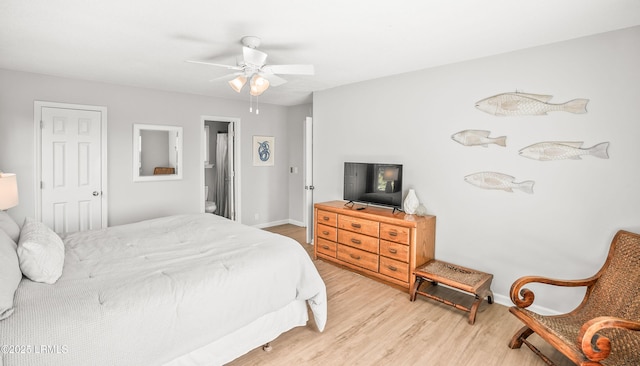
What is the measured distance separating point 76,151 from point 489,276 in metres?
5.05

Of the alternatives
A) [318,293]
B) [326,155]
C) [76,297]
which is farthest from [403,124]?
[76,297]

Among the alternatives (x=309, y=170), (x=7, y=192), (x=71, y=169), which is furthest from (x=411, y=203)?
(x=71, y=169)

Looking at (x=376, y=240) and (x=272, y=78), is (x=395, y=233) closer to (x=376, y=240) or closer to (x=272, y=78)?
(x=376, y=240)

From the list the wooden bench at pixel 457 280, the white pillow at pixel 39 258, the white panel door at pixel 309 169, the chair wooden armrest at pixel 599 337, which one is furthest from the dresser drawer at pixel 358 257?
the white pillow at pixel 39 258

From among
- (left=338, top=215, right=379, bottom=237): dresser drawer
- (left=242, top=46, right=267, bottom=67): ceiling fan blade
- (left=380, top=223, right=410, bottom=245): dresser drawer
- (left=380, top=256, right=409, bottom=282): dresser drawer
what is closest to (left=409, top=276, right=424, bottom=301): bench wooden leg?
(left=380, top=256, right=409, bottom=282): dresser drawer

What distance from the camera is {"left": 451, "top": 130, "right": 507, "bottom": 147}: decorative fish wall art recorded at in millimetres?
3066

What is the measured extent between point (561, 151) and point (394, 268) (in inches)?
74.0

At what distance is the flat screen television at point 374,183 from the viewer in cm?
369

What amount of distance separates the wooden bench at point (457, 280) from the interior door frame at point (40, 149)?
4.11 meters

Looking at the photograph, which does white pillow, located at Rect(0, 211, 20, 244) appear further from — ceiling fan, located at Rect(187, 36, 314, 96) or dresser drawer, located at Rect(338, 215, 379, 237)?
dresser drawer, located at Rect(338, 215, 379, 237)

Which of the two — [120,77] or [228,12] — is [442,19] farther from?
[120,77]

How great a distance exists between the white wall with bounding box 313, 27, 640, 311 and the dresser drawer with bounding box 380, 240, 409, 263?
520 millimetres

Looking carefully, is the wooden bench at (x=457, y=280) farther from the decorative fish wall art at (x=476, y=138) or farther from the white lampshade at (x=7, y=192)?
the white lampshade at (x=7, y=192)

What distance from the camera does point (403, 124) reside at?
150 inches
